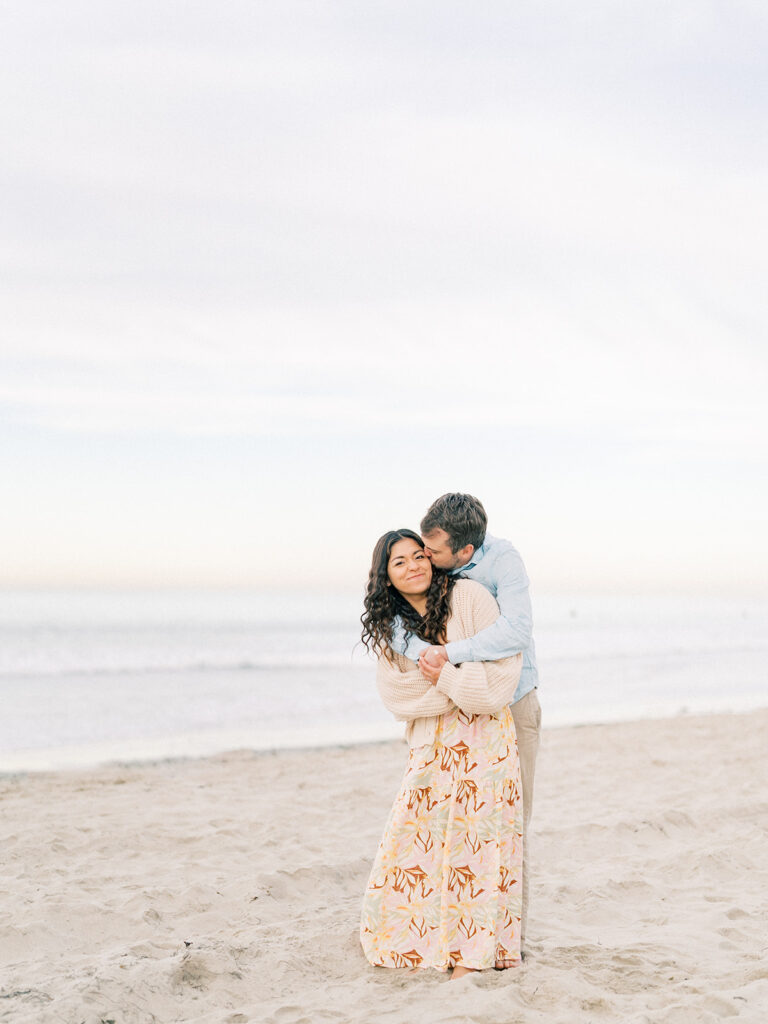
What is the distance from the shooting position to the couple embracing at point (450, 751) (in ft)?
12.2

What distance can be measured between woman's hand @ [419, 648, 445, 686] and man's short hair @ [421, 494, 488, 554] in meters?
0.47

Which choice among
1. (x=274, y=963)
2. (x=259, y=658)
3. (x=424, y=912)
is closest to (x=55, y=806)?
(x=274, y=963)

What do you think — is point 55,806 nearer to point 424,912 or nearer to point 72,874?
point 72,874

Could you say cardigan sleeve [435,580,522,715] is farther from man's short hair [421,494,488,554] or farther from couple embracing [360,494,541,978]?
man's short hair [421,494,488,554]

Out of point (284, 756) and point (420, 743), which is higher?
point (420, 743)

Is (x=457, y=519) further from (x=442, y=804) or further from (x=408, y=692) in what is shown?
(x=442, y=804)

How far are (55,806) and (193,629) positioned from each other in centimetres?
3087

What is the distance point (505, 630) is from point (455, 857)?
1.05m

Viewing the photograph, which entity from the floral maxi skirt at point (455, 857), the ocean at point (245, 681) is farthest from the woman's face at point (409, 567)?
the ocean at point (245, 681)

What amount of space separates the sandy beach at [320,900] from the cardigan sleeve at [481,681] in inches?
44.4

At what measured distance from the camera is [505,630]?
3602 millimetres

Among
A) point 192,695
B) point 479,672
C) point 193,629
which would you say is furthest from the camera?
point 193,629

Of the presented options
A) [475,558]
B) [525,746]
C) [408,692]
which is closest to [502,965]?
[525,746]

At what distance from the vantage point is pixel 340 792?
7.62m
